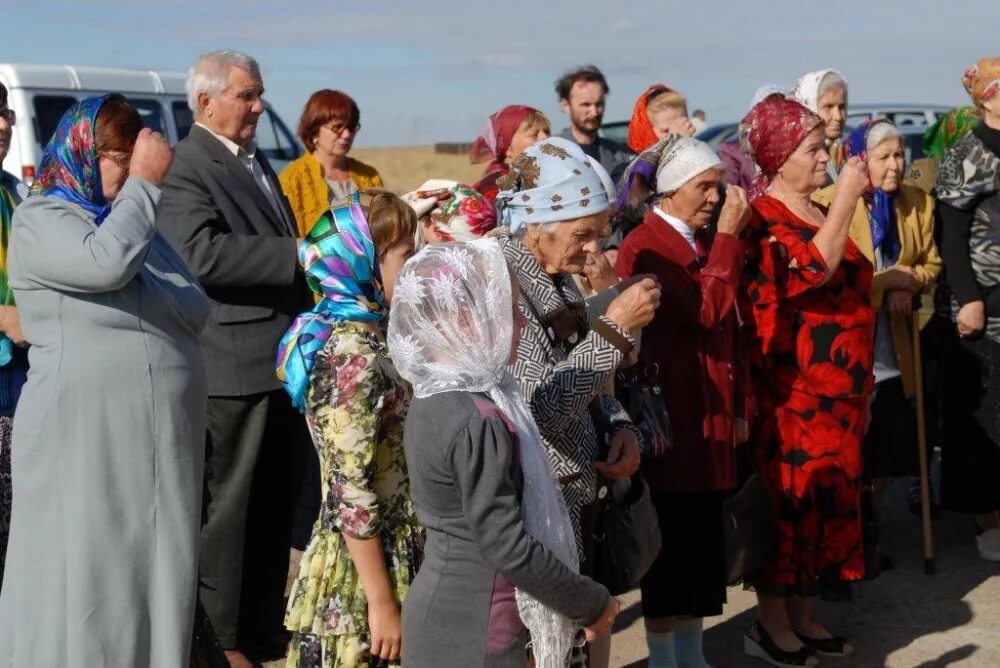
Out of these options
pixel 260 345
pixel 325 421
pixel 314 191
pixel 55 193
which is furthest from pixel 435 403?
pixel 314 191

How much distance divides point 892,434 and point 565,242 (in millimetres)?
3057

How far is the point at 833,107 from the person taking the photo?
6520 millimetres

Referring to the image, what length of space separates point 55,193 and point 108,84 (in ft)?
34.5

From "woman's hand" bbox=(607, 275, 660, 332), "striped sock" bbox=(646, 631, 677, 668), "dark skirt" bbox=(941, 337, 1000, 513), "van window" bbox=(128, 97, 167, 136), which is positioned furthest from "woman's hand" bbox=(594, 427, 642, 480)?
"van window" bbox=(128, 97, 167, 136)

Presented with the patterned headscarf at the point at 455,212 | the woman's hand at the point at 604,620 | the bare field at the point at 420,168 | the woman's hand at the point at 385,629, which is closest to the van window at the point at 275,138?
the patterned headscarf at the point at 455,212

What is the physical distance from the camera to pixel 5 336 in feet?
14.8

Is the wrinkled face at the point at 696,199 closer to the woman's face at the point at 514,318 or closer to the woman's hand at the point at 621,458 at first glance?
the woman's hand at the point at 621,458

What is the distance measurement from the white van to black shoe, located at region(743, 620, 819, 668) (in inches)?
335

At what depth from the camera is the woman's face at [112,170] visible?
3.82m

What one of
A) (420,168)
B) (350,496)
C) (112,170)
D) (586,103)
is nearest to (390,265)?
(350,496)

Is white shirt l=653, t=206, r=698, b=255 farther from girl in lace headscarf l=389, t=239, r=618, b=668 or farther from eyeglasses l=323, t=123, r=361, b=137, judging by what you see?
eyeglasses l=323, t=123, r=361, b=137

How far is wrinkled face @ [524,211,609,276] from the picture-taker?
360cm

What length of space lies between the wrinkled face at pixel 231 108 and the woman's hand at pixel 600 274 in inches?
58.1

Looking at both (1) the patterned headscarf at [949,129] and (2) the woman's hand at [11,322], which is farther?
(1) the patterned headscarf at [949,129]
